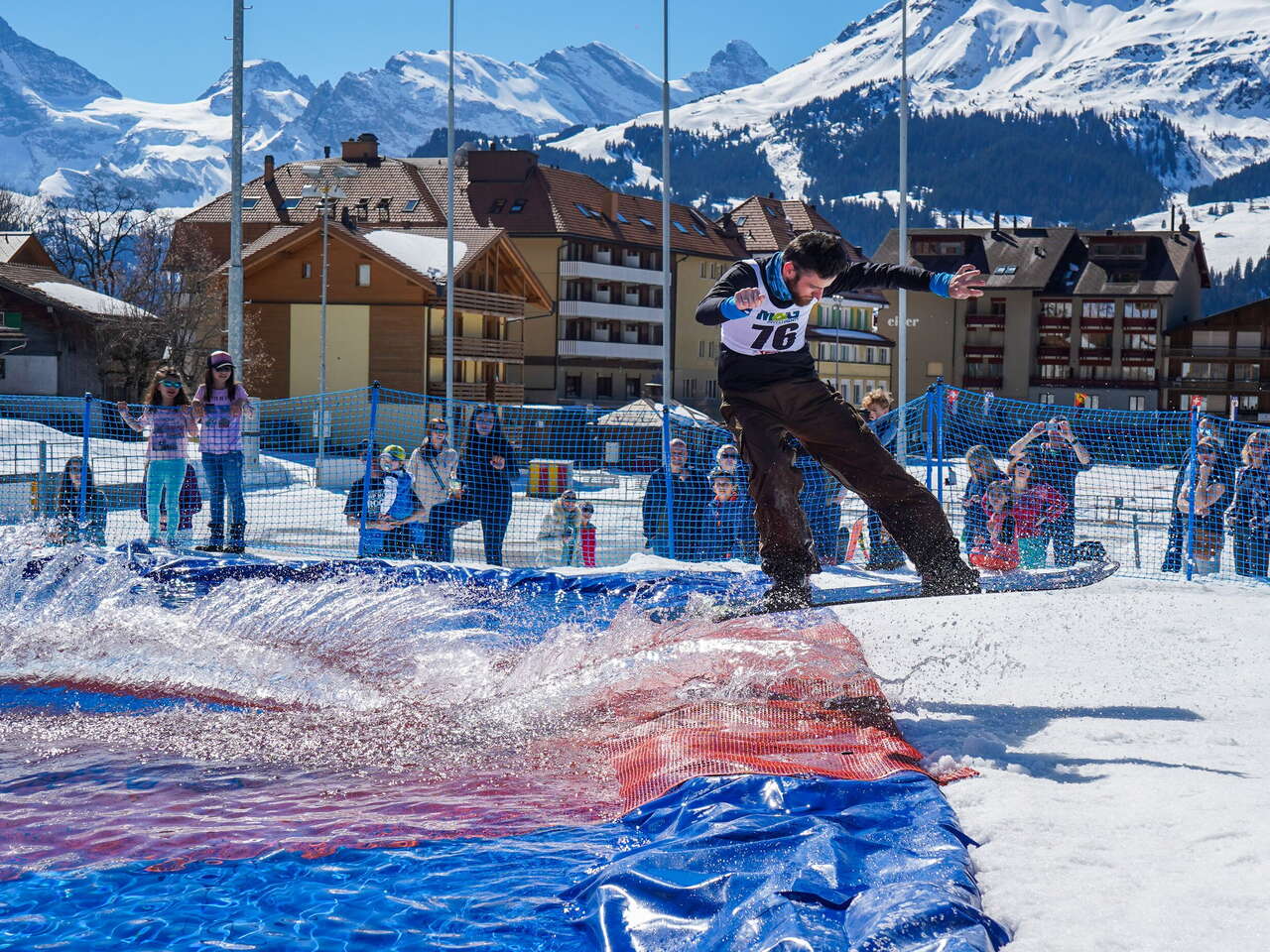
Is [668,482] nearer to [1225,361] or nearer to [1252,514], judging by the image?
[1252,514]

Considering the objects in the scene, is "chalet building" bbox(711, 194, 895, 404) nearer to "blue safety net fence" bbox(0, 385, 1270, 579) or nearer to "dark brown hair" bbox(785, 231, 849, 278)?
"blue safety net fence" bbox(0, 385, 1270, 579)

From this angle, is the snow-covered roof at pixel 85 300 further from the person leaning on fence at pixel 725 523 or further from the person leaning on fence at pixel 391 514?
the person leaning on fence at pixel 725 523

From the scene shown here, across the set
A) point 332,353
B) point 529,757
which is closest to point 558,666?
point 529,757

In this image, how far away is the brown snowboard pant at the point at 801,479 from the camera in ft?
19.7

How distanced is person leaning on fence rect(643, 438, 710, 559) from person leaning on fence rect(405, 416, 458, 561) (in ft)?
5.71

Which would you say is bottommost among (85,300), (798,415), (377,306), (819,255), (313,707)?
(313,707)

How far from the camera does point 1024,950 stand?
2799 mm

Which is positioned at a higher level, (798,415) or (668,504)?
(798,415)

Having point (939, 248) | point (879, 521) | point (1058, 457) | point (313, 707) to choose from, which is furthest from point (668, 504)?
point (939, 248)

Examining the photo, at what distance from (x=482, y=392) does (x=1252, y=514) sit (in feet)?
125

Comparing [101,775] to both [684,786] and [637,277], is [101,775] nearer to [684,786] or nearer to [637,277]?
[684,786]

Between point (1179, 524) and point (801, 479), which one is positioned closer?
point (801, 479)

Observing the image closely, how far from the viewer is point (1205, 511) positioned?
10.6 m

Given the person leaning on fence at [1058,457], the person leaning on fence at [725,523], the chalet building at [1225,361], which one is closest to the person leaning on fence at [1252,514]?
the person leaning on fence at [1058,457]
